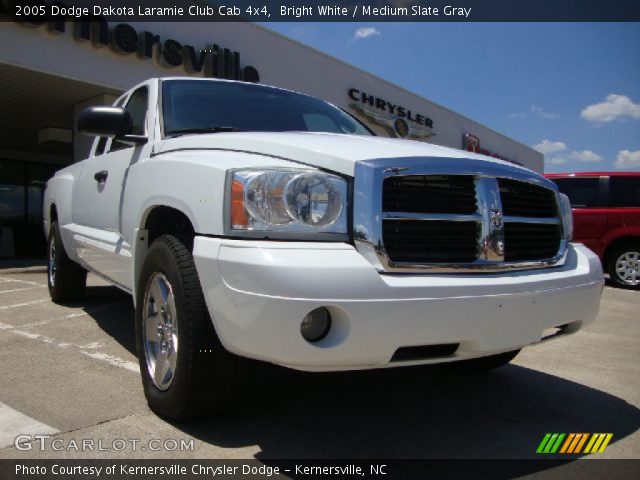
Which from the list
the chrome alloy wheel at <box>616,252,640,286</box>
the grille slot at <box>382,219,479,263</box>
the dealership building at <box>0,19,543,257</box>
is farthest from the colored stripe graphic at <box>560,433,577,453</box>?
the dealership building at <box>0,19,543,257</box>

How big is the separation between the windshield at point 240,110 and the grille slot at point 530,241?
1564 millimetres

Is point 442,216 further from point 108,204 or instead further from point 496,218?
point 108,204

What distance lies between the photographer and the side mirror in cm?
305

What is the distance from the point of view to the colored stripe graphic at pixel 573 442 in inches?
93.0

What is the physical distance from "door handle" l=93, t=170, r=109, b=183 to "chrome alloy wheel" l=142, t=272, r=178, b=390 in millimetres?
1315

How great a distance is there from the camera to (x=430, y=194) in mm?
2234

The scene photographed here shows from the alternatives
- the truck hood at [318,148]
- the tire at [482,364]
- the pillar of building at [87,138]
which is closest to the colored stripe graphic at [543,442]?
the tire at [482,364]

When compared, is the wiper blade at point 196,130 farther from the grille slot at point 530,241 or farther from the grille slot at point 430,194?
the grille slot at point 530,241

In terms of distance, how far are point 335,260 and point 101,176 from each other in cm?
241

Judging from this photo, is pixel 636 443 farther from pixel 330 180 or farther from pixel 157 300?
pixel 157 300

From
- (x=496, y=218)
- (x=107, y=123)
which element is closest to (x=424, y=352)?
(x=496, y=218)

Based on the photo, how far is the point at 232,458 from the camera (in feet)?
7.07

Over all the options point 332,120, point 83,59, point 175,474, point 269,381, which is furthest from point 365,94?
point 175,474

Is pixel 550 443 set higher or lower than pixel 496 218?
lower
